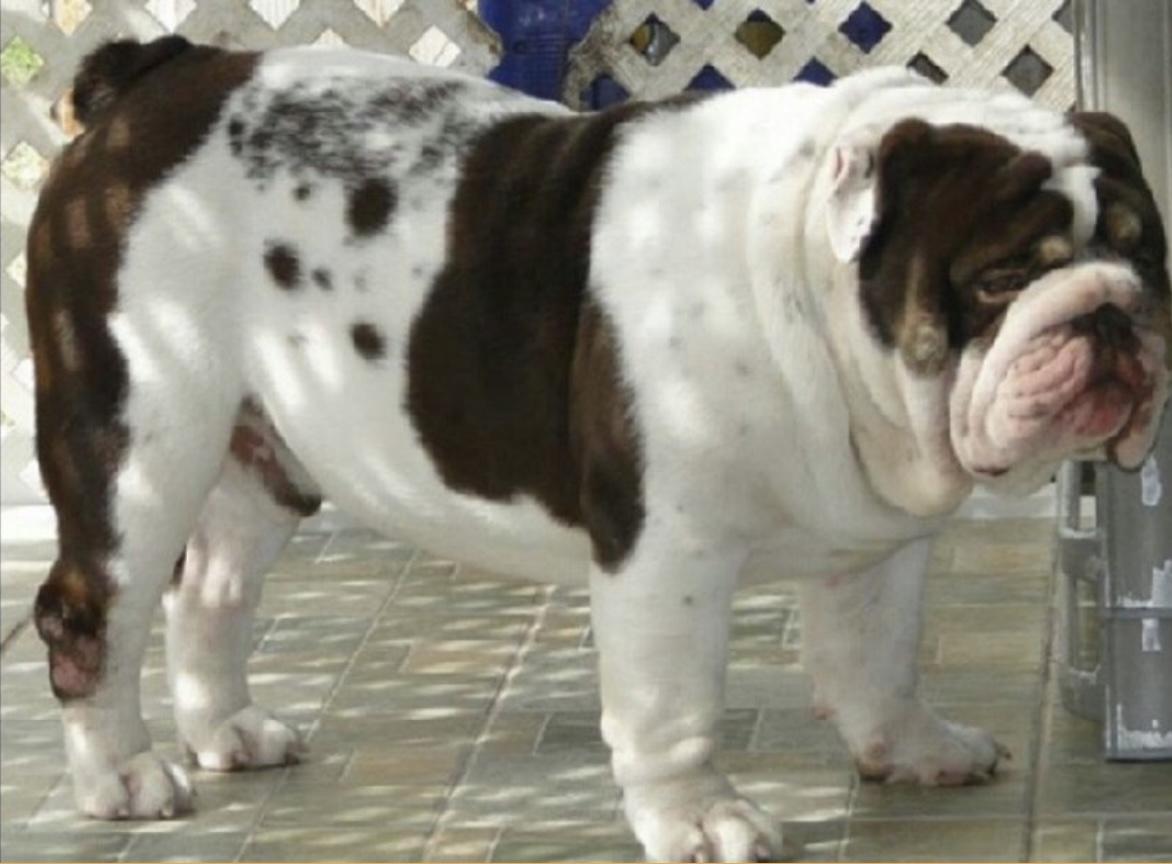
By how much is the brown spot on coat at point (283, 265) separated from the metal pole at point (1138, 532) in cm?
112

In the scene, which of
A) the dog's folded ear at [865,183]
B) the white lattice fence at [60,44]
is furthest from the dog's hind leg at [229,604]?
the white lattice fence at [60,44]

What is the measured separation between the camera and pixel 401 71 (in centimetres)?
480

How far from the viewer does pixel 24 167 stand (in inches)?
309

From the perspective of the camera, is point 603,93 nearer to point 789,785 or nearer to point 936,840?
point 789,785

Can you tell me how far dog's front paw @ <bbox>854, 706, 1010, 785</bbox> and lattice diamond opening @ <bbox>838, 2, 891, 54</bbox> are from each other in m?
2.45

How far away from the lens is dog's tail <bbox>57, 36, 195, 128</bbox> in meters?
4.87

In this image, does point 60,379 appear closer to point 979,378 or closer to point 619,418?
point 619,418

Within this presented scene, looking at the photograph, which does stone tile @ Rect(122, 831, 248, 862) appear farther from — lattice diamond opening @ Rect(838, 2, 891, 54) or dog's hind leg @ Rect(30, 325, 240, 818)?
lattice diamond opening @ Rect(838, 2, 891, 54)

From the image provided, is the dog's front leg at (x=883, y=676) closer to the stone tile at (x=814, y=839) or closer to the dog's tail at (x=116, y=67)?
the stone tile at (x=814, y=839)

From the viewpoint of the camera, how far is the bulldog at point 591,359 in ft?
13.9

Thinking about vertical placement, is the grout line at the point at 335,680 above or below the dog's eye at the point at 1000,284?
below

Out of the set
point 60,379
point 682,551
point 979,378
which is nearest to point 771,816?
point 682,551

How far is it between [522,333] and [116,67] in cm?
75

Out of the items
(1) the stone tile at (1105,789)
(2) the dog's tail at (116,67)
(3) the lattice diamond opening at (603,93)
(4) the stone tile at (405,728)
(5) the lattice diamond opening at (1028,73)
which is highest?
(5) the lattice diamond opening at (1028,73)
